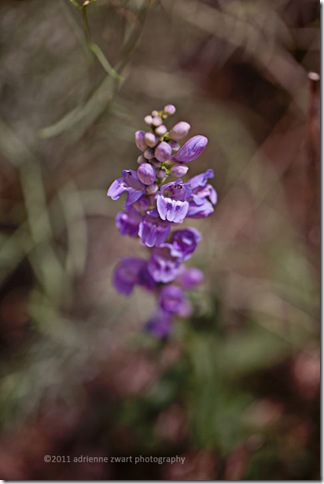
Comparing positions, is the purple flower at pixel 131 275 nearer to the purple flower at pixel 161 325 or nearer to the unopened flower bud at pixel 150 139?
the purple flower at pixel 161 325

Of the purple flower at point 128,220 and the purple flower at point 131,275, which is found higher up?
the purple flower at point 128,220

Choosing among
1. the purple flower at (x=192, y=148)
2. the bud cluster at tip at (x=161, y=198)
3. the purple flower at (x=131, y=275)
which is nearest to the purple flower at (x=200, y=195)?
the bud cluster at tip at (x=161, y=198)

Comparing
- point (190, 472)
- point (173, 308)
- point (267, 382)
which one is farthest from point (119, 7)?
point (190, 472)

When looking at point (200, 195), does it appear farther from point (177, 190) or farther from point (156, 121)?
point (156, 121)

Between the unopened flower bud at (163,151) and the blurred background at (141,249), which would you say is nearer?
the unopened flower bud at (163,151)

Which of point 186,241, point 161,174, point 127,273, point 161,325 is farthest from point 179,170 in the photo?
point 161,325
